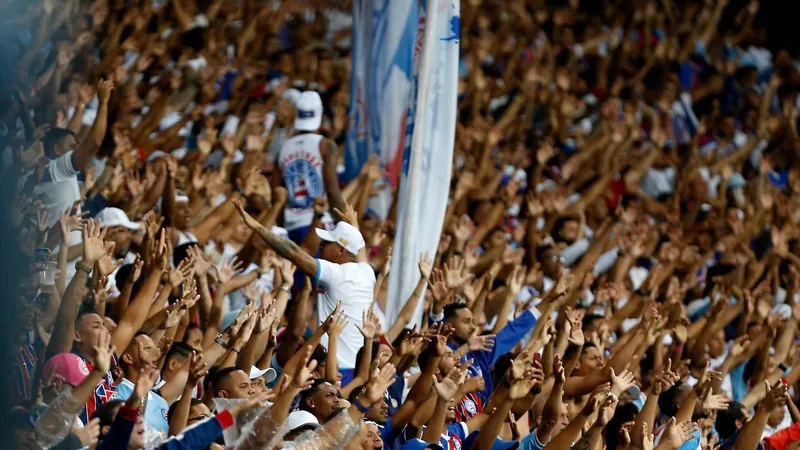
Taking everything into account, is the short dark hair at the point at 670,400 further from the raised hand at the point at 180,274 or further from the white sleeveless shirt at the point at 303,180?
the white sleeveless shirt at the point at 303,180

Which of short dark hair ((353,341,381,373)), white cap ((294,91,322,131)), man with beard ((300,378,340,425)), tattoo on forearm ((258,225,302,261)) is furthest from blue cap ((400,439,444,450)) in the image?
white cap ((294,91,322,131))

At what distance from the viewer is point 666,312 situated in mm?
8875

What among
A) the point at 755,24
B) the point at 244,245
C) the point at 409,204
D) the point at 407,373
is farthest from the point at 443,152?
the point at 755,24

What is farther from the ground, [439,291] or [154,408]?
[154,408]

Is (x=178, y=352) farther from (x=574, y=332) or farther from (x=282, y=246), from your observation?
(x=574, y=332)

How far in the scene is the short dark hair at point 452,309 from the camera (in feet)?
23.9

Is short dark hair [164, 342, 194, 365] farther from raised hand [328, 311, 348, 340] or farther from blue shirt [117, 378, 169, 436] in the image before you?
raised hand [328, 311, 348, 340]

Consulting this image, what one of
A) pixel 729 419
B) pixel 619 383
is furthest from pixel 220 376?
pixel 729 419

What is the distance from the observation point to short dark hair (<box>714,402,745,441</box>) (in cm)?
764

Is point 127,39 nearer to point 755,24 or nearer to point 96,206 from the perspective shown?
point 96,206

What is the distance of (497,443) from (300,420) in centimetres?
107

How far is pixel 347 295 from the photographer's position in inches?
282

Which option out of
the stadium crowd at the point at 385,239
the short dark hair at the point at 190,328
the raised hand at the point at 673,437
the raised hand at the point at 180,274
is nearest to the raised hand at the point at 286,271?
the stadium crowd at the point at 385,239

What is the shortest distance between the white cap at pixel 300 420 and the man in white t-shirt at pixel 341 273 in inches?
55.4
